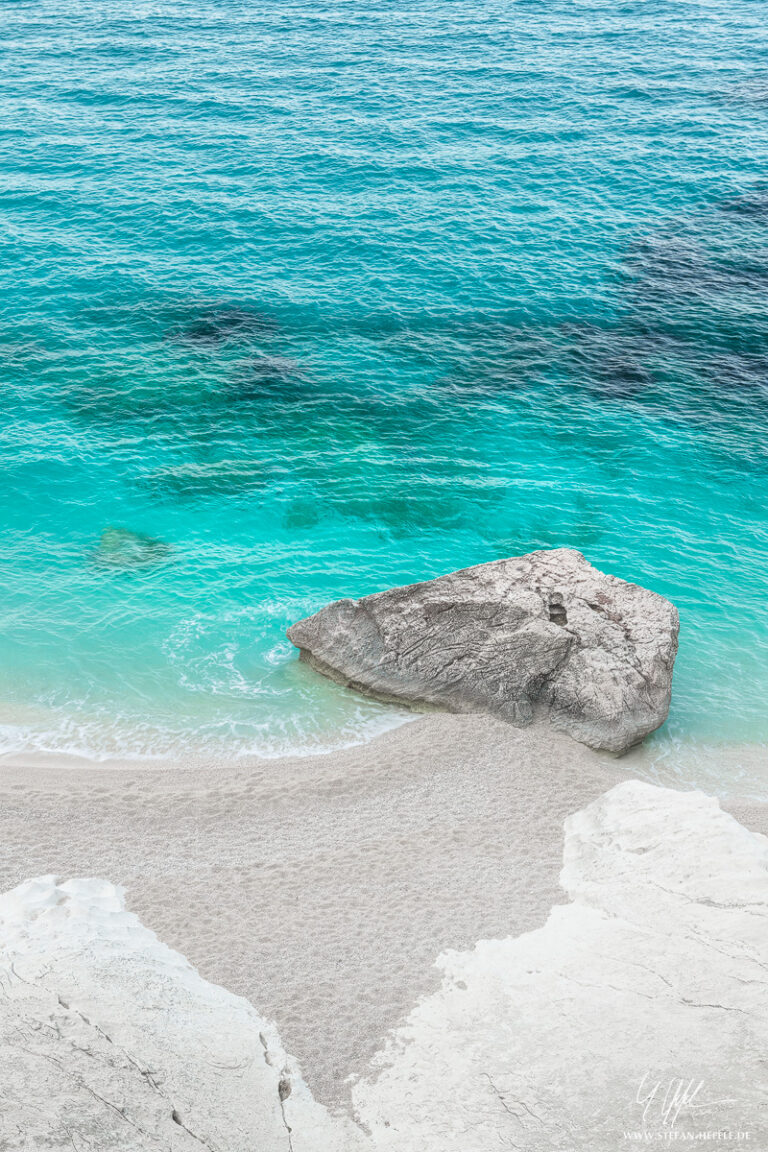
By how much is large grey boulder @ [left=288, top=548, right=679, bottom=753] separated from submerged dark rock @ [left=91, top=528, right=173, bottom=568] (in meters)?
6.80

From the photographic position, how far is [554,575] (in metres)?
23.5

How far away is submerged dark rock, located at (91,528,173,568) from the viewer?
91.4 feet

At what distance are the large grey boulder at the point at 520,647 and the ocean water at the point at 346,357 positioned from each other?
3.93 ft

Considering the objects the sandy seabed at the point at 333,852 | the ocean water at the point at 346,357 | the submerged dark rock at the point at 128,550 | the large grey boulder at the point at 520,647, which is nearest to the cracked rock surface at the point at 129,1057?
the sandy seabed at the point at 333,852

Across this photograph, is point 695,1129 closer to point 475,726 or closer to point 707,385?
point 475,726

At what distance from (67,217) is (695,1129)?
46.5 m

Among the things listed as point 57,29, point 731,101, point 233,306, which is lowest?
point 233,306

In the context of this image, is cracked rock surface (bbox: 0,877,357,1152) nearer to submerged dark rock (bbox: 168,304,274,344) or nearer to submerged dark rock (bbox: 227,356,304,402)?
submerged dark rock (bbox: 227,356,304,402)

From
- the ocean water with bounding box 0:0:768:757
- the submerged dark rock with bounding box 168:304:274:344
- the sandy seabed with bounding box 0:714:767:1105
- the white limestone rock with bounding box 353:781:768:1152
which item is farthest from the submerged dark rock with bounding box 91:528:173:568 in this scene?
the white limestone rock with bounding box 353:781:768:1152

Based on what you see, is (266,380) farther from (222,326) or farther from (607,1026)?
(607,1026)

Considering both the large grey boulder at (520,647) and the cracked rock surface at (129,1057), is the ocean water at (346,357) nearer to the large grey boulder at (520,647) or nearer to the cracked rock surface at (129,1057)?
the large grey boulder at (520,647)

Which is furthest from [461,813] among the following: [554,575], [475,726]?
[554,575]

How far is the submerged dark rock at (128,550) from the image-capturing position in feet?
91.4

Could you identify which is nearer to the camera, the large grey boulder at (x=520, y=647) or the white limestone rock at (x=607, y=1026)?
the white limestone rock at (x=607, y=1026)
